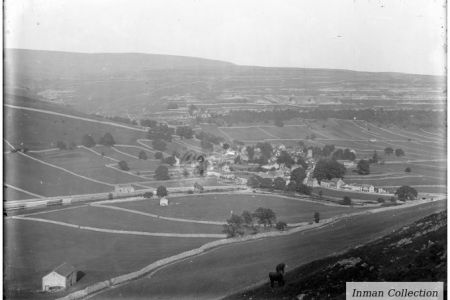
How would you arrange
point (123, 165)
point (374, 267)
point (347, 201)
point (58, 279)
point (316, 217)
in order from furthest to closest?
point (347, 201)
point (316, 217)
point (123, 165)
point (374, 267)
point (58, 279)

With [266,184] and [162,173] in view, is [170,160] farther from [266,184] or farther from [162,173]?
[266,184]

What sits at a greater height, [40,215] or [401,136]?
[401,136]

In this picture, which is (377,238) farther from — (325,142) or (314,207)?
(325,142)

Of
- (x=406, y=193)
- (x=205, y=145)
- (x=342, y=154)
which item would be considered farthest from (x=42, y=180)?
(x=406, y=193)

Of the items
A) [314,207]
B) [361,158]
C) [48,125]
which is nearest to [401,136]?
[361,158]

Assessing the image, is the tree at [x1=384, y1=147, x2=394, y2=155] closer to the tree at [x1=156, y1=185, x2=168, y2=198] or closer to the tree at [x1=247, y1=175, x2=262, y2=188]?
the tree at [x1=247, y1=175, x2=262, y2=188]

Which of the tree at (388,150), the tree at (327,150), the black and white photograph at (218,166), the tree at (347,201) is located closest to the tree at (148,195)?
the black and white photograph at (218,166)
